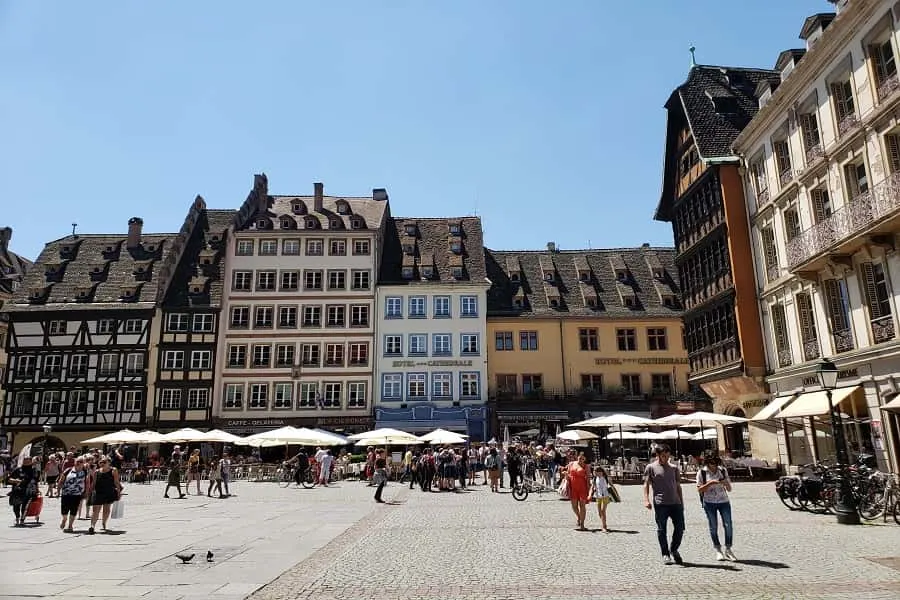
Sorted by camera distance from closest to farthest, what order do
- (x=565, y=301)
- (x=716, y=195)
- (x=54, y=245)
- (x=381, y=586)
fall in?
1. (x=381, y=586)
2. (x=716, y=195)
3. (x=565, y=301)
4. (x=54, y=245)

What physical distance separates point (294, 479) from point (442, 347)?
51.9 feet

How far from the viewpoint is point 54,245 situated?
51094 millimetres

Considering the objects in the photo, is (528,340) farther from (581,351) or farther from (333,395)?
(333,395)

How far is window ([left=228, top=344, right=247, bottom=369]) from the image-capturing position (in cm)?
4466

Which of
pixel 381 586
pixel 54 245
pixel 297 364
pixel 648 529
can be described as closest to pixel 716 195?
pixel 648 529

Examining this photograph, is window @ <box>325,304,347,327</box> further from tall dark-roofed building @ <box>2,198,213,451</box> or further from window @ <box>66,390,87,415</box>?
window @ <box>66,390,87,415</box>

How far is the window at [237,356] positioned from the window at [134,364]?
557 cm

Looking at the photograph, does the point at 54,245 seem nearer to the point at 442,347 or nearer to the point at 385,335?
the point at 385,335

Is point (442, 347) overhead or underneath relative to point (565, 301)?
underneath

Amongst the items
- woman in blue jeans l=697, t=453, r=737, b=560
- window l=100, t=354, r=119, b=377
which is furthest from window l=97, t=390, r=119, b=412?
woman in blue jeans l=697, t=453, r=737, b=560

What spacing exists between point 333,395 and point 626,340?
19.7 m

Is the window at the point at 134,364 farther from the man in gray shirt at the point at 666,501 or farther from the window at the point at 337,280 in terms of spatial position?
the man in gray shirt at the point at 666,501

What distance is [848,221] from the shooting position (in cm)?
1930

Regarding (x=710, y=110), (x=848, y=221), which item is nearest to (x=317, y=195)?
(x=710, y=110)
